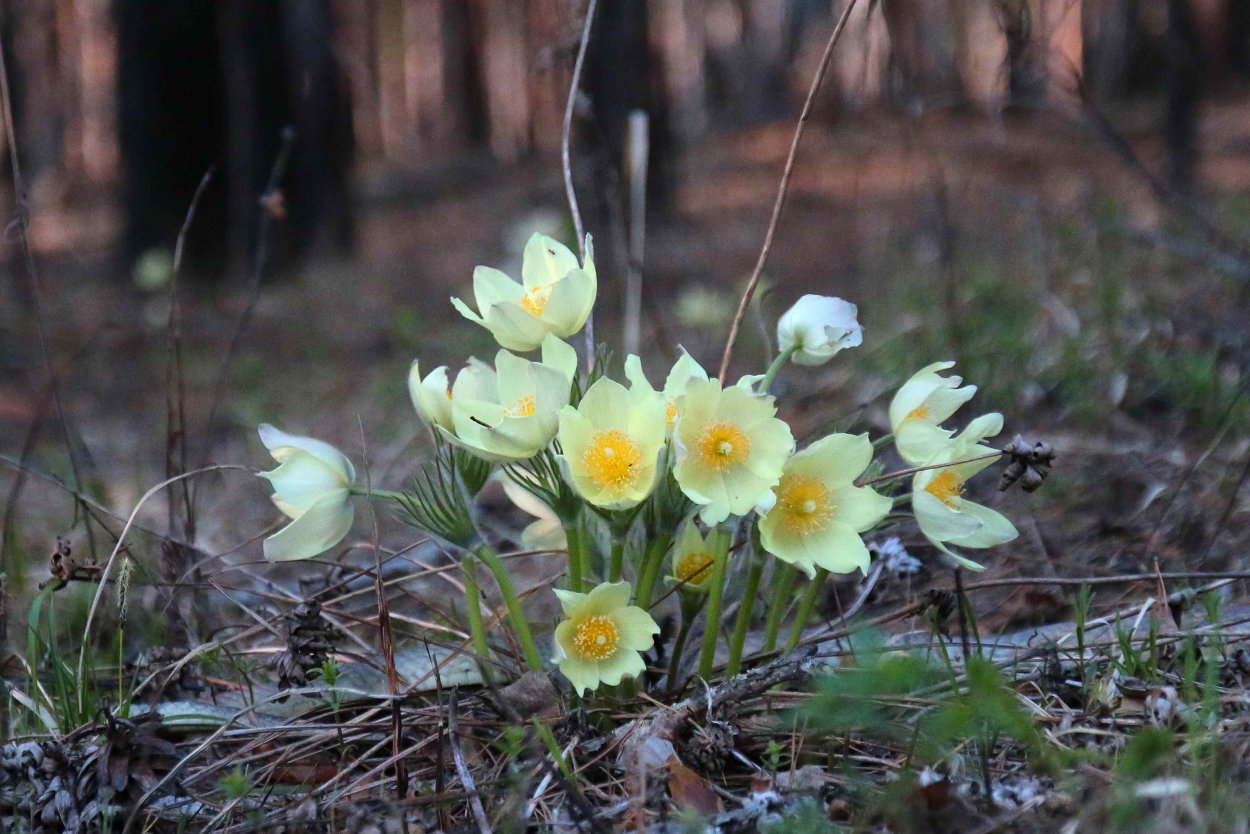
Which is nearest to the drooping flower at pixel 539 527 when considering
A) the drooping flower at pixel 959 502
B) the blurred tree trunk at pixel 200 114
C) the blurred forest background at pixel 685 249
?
Result: the drooping flower at pixel 959 502

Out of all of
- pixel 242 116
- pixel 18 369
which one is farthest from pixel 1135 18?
pixel 18 369

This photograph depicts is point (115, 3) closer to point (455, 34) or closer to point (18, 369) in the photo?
point (18, 369)

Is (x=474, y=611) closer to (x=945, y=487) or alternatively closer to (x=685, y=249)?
(x=945, y=487)

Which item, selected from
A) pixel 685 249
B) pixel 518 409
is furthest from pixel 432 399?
pixel 685 249

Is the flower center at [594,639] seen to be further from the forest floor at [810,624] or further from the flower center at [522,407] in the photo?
the flower center at [522,407]

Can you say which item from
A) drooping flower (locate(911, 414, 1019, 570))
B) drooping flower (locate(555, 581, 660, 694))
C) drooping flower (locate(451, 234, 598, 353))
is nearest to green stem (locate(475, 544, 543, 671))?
drooping flower (locate(555, 581, 660, 694))

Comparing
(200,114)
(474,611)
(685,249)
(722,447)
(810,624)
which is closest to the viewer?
(722,447)
